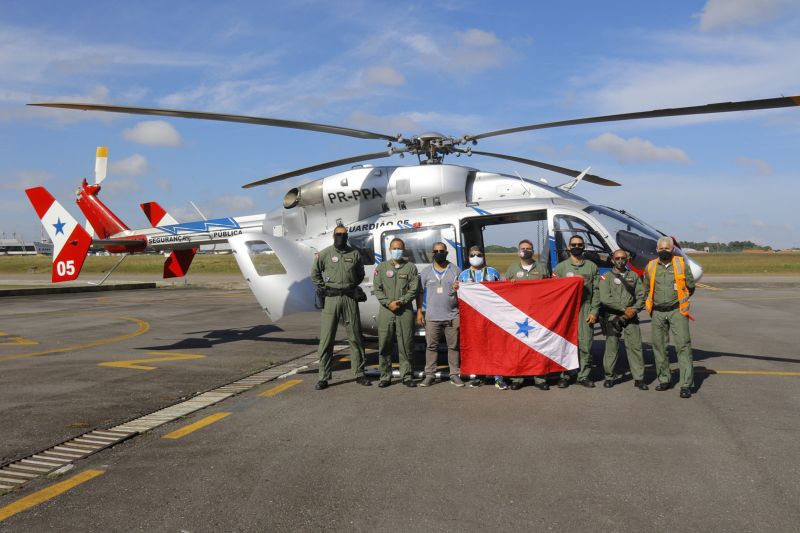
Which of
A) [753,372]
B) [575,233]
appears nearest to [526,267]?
[575,233]

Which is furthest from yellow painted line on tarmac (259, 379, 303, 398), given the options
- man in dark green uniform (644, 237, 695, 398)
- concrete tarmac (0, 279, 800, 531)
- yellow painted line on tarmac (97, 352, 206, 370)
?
man in dark green uniform (644, 237, 695, 398)

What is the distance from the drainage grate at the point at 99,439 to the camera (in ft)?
15.6

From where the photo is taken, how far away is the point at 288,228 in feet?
36.6

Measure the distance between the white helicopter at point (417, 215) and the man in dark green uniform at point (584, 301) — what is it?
85 centimetres

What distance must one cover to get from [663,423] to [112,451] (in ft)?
17.9

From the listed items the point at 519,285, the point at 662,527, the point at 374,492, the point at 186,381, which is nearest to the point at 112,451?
the point at 374,492

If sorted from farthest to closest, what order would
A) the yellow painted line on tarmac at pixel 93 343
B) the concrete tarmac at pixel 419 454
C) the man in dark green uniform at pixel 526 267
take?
the yellow painted line on tarmac at pixel 93 343, the man in dark green uniform at pixel 526 267, the concrete tarmac at pixel 419 454

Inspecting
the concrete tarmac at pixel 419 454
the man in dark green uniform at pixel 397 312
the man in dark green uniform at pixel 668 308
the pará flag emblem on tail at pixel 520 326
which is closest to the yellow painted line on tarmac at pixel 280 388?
the concrete tarmac at pixel 419 454

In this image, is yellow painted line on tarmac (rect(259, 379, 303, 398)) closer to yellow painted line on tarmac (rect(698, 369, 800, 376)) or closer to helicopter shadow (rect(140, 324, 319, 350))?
helicopter shadow (rect(140, 324, 319, 350))

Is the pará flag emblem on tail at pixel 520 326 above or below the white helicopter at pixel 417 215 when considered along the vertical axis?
below

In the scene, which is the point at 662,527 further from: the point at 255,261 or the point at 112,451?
the point at 255,261

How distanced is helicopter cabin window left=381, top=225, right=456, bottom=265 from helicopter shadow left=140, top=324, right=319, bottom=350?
12.2ft

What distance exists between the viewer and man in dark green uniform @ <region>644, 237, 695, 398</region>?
7.41m

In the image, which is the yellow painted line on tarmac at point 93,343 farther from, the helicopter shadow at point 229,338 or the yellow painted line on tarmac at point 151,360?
the yellow painted line on tarmac at point 151,360
